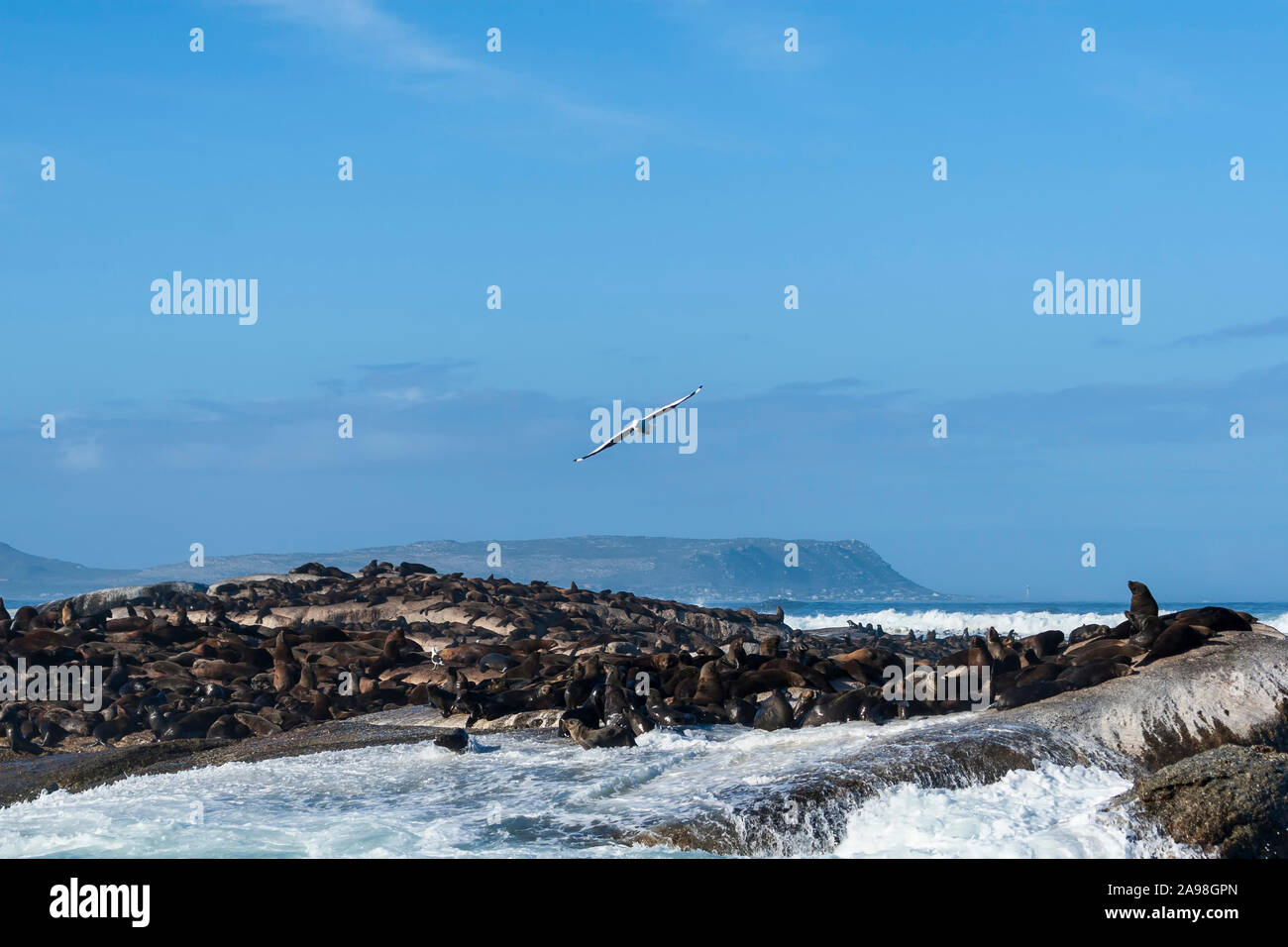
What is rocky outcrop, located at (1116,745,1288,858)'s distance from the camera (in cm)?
809

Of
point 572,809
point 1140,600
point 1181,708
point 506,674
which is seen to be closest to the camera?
point 572,809

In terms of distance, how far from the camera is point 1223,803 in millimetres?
8266

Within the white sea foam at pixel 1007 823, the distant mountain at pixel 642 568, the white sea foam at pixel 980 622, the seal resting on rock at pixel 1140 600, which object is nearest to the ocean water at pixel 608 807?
the white sea foam at pixel 1007 823

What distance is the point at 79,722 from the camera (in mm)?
15664

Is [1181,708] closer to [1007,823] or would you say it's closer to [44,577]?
[1007,823]

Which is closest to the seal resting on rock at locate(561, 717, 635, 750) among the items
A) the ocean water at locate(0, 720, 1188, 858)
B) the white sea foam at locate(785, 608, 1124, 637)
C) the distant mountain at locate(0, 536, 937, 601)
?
the ocean water at locate(0, 720, 1188, 858)

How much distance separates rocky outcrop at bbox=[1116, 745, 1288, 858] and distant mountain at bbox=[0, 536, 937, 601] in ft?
241

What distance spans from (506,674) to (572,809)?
24.2 ft

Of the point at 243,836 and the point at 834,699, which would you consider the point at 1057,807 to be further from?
the point at 243,836

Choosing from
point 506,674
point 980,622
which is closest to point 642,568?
point 980,622

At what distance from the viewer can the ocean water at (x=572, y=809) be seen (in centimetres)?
853

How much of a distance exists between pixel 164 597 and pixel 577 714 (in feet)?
69.7
